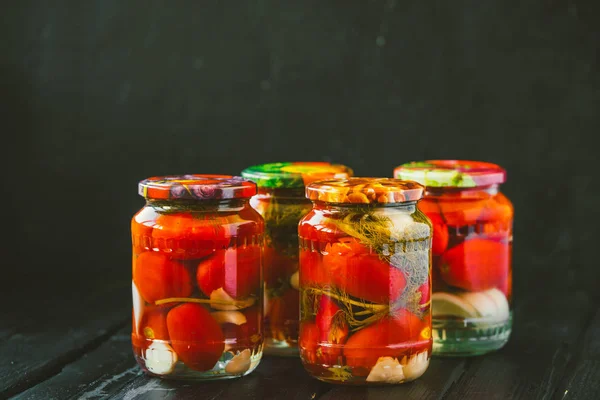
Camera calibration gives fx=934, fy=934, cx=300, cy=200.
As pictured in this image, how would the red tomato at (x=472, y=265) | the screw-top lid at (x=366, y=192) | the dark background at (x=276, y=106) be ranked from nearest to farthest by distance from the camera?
the screw-top lid at (x=366, y=192), the red tomato at (x=472, y=265), the dark background at (x=276, y=106)

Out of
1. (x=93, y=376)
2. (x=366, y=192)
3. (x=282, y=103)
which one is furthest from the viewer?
(x=282, y=103)

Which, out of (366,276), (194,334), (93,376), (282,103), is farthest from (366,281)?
(282,103)

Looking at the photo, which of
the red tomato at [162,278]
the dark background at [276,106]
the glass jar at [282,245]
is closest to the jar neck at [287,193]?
the glass jar at [282,245]

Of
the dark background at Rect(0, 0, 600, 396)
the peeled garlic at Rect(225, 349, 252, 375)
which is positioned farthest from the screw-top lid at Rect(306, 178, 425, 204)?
the dark background at Rect(0, 0, 600, 396)

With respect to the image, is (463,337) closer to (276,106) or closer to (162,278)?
(162,278)

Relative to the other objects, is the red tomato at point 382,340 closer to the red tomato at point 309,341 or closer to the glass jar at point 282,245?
the red tomato at point 309,341

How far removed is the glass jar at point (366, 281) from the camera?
3.59 feet

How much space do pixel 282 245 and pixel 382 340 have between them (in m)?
0.22

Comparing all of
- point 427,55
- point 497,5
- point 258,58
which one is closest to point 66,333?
point 258,58

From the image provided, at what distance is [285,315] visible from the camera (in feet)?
4.15

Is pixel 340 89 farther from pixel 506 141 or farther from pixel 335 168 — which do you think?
pixel 335 168

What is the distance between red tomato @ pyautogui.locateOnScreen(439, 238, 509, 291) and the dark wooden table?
0.11m

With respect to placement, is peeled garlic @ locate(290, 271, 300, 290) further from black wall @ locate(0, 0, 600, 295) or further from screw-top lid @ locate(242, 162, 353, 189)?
black wall @ locate(0, 0, 600, 295)

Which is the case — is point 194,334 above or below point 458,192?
below
